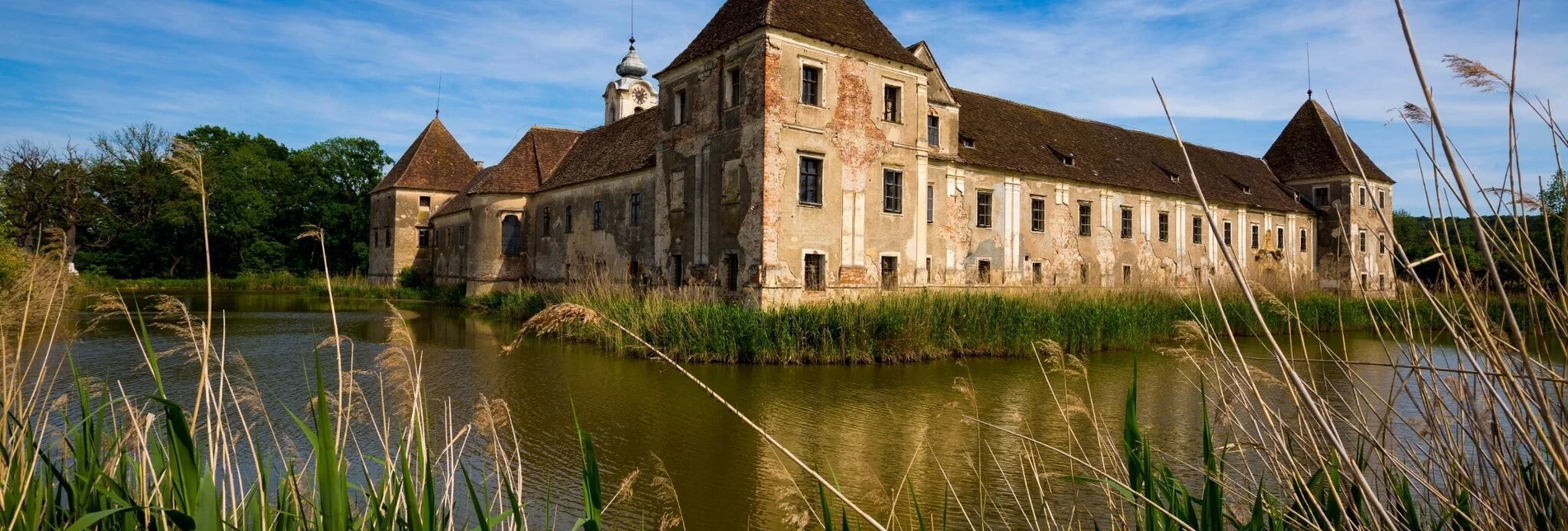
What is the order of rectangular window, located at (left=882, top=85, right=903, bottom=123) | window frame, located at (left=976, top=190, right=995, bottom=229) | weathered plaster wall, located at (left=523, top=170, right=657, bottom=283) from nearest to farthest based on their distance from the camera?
rectangular window, located at (left=882, top=85, right=903, bottom=123)
weathered plaster wall, located at (left=523, top=170, right=657, bottom=283)
window frame, located at (left=976, top=190, right=995, bottom=229)

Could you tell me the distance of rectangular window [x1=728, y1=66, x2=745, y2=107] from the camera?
19891mm

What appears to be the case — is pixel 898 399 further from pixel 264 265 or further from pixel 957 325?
pixel 264 265

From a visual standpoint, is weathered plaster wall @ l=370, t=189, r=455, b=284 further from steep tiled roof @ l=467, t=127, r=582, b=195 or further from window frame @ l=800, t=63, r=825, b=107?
window frame @ l=800, t=63, r=825, b=107

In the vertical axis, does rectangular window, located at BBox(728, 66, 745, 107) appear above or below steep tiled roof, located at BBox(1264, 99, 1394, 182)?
below

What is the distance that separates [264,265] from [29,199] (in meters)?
11.3

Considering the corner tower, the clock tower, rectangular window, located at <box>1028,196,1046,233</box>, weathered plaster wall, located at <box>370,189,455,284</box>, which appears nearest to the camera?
rectangular window, located at <box>1028,196,1046,233</box>

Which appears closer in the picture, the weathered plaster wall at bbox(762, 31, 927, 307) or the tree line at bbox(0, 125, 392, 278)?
the weathered plaster wall at bbox(762, 31, 927, 307)

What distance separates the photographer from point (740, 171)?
19375 millimetres

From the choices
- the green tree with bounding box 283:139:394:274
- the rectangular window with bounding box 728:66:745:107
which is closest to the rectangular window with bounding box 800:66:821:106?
the rectangular window with bounding box 728:66:745:107

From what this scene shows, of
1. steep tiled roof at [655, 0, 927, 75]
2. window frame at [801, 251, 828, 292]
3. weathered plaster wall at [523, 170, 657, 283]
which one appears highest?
steep tiled roof at [655, 0, 927, 75]

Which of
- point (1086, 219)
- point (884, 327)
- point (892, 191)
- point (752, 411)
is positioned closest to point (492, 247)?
point (892, 191)

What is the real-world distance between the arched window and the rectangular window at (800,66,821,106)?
49.2ft

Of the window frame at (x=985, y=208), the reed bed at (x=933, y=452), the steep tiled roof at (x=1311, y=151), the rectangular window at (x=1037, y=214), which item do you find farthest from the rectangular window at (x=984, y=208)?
the steep tiled roof at (x=1311, y=151)

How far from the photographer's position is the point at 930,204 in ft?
74.2
